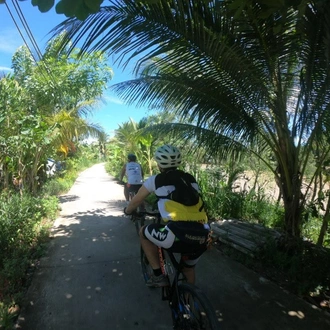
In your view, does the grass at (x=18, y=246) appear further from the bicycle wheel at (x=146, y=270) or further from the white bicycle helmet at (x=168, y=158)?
the white bicycle helmet at (x=168, y=158)

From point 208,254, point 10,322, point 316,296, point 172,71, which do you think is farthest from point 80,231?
point 316,296

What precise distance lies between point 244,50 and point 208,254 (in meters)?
3.35

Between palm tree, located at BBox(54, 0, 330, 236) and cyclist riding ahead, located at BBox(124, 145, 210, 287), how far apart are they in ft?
5.07

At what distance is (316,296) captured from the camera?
343 cm

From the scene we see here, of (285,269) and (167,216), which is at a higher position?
(167,216)

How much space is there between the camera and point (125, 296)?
3354 millimetres

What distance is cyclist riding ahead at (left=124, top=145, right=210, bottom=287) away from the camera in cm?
239

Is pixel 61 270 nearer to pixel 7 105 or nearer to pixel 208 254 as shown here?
pixel 208 254

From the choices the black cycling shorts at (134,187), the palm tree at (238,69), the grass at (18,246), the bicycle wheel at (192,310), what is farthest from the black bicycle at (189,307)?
the black cycling shorts at (134,187)

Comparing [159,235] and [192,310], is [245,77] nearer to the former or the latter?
[159,235]

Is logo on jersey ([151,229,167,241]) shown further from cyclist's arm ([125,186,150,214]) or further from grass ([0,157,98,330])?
grass ([0,157,98,330])

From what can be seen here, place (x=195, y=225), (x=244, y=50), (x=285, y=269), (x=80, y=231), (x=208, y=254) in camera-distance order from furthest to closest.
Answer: (x=80, y=231) → (x=208, y=254) → (x=285, y=269) → (x=244, y=50) → (x=195, y=225)

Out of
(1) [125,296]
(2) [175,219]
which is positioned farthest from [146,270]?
(2) [175,219]

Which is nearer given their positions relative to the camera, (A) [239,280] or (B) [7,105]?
(A) [239,280]
